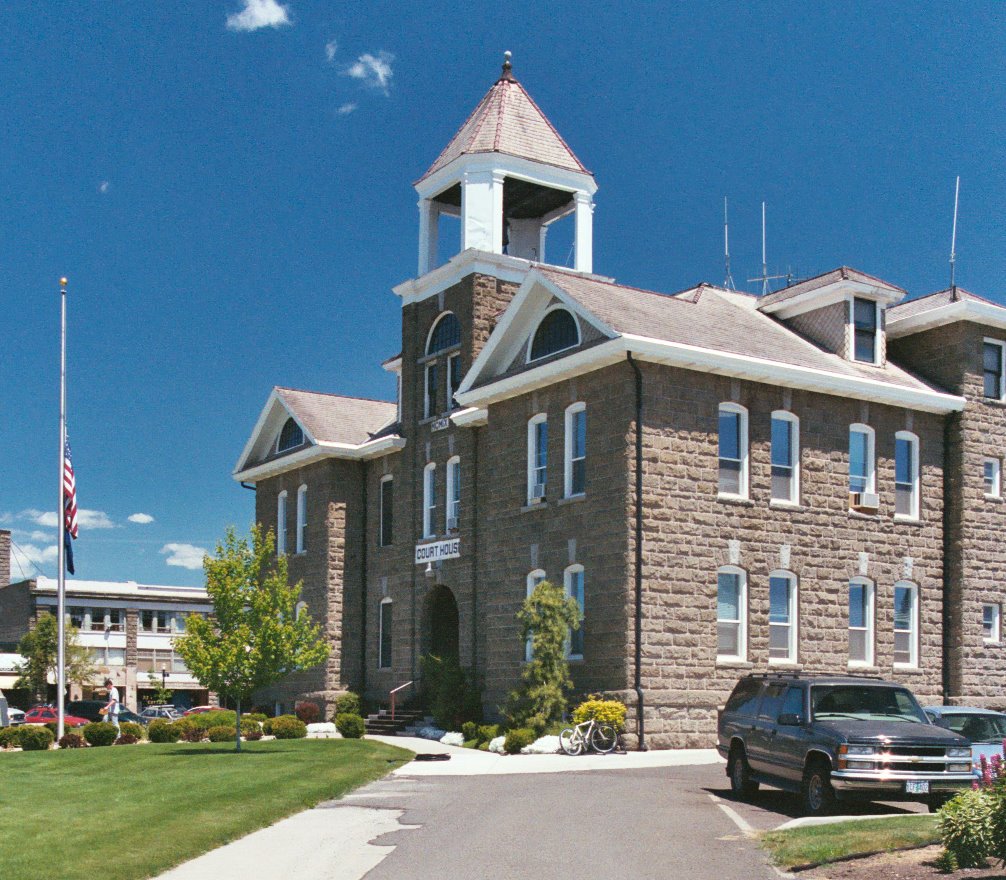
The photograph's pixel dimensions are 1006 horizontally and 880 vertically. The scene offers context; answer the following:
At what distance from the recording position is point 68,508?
38.0 metres

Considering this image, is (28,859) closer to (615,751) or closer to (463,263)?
(615,751)

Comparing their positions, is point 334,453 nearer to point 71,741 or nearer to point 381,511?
point 381,511

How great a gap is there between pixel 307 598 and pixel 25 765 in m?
16.3

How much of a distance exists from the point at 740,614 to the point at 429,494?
11.6 metres

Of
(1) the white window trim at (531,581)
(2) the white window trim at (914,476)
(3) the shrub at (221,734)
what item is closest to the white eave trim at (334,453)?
(1) the white window trim at (531,581)

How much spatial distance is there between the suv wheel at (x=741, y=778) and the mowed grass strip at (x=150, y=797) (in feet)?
19.4

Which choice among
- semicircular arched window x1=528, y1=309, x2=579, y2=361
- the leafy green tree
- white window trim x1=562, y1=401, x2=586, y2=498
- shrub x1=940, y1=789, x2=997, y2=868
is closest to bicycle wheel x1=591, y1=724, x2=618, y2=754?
the leafy green tree

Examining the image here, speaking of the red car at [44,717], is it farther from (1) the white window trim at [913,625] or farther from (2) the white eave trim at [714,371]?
(1) the white window trim at [913,625]

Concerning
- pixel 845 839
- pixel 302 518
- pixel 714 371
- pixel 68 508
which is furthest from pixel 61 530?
pixel 845 839

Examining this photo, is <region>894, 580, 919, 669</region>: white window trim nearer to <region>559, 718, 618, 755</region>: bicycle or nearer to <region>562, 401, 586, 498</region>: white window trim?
<region>562, 401, 586, 498</region>: white window trim

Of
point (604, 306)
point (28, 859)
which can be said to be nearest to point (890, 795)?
point (28, 859)

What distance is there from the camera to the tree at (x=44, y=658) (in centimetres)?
Answer: 7019

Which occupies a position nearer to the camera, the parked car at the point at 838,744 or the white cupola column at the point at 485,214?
the parked car at the point at 838,744

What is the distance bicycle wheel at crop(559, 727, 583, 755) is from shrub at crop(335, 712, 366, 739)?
31.1ft
